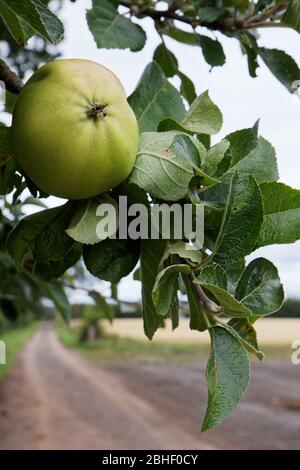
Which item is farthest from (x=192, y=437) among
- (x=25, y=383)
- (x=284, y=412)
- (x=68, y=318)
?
(x=25, y=383)

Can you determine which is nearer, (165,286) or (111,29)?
(165,286)

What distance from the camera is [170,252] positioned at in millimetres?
703

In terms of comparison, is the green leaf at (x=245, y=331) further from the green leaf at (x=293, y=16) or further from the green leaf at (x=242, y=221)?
the green leaf at (x=293, y=16)

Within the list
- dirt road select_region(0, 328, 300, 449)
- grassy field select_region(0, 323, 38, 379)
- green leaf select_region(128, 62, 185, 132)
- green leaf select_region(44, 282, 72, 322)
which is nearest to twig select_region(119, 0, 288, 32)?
green leaf select_region(128, 62, 185, 132)

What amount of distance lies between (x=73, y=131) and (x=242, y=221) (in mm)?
212

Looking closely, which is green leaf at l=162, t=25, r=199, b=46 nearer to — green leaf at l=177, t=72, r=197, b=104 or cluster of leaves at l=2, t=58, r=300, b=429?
green leaf at l=177, t=72, r=197, b=104

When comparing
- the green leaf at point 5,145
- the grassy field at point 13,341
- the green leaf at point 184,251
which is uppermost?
the green leaf at point 5,145

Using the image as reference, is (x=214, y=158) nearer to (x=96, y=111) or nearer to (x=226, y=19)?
(x=96, y=111)

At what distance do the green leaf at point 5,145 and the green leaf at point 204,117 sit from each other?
229mm

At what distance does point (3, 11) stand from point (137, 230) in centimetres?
33

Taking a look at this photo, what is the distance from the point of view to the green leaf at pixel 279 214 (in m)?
0.71

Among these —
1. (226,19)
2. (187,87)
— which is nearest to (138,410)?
(187,87)

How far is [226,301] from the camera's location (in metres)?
0.66

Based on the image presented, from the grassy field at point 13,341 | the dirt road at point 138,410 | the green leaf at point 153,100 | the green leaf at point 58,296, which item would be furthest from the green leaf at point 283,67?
the grassy field at point 13,341
